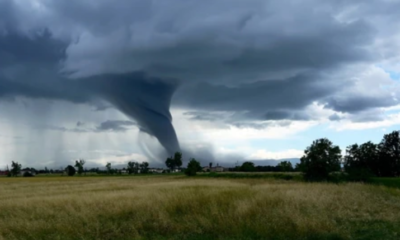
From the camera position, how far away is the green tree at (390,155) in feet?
341

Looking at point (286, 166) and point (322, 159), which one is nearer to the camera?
point (322, 159)

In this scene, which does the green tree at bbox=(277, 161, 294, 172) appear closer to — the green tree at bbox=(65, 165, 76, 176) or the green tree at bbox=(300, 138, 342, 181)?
the green tree at bbox=(300, 138, 342, 181)

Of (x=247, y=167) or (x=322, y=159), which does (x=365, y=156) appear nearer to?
(x=322, y=159)

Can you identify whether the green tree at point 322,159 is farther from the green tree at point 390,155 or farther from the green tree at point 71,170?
the green tree at point 71,170

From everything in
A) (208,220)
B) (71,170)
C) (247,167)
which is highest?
(71,170)

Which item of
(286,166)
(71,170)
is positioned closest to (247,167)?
(286,166)

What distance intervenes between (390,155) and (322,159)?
6169 cm

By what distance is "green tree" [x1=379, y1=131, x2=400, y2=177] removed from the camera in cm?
10408

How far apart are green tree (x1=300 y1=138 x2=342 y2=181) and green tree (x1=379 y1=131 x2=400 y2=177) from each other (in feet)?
175

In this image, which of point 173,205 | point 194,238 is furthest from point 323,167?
point 194,238

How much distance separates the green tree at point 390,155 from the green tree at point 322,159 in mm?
53482

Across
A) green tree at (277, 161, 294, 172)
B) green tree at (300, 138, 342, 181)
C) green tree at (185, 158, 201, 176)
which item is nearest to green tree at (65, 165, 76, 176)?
green tree at (185, 158, 201, 176)

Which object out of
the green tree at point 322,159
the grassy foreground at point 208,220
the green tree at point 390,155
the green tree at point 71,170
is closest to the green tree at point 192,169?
the green tree at point 390,155

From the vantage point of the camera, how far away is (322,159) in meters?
59.1
